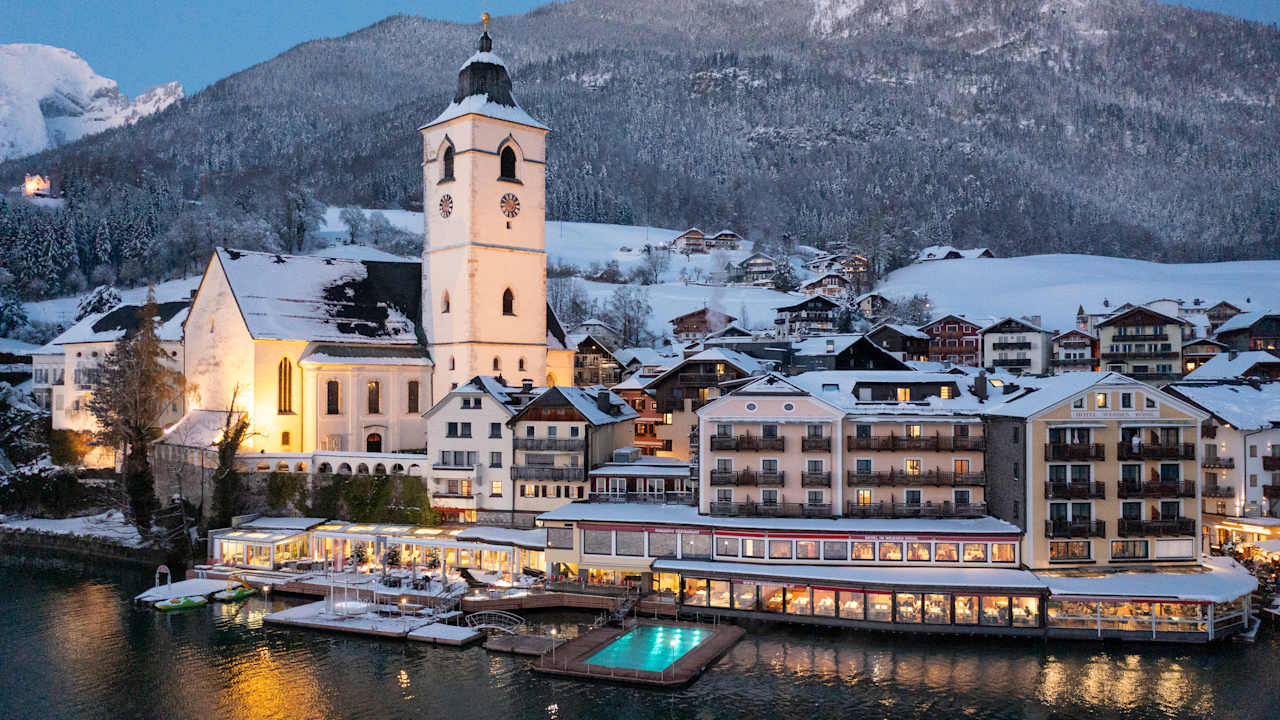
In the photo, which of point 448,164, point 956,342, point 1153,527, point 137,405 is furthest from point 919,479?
point 956,342

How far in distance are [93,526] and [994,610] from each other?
52.7 metres

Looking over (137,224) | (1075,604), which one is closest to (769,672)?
(1075,604)

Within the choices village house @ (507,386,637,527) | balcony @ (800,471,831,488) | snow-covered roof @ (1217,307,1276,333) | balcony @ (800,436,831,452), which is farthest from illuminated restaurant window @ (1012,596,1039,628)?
snow-covered roof @ (1217,307,1276,333)

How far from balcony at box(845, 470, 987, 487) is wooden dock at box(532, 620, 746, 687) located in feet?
31.3

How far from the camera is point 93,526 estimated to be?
58.1 m

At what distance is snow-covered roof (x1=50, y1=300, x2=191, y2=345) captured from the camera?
6600 centimetres

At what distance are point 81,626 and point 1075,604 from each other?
42.0 metres

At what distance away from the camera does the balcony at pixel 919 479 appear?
42812 millimetres

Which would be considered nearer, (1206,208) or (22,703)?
(22,703)

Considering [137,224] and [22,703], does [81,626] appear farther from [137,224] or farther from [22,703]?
[137,224]

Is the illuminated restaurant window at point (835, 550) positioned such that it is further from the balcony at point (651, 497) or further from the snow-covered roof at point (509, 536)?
the snow-covered roof at point (509, 536)

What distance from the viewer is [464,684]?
33.1 m

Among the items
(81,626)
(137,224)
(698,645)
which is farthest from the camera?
(137,224)

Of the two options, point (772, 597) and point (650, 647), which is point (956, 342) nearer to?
point (772, 597)
